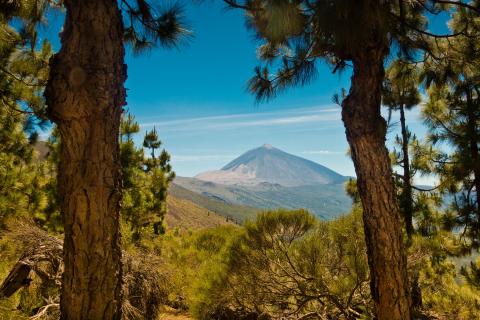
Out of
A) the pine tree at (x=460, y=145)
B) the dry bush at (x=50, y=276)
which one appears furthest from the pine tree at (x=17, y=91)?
the pine tree at (x=460, y=145)

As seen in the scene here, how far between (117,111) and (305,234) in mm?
4178

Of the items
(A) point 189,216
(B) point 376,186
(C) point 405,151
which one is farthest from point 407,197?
(A) point 189,216

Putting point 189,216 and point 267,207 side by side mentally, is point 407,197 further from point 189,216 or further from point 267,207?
point 189,216

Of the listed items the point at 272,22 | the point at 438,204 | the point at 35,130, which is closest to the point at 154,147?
the point at 35,130

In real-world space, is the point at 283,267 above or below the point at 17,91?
below

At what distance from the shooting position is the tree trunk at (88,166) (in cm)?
238

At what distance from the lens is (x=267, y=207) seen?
227 inches

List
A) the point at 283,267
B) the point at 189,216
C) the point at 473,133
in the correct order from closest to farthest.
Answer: the point at 283,267
the point at 473,133
the point at 189,216

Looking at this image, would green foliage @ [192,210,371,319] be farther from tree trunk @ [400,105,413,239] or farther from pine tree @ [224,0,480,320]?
tree trunk @ [400,105,413,239]

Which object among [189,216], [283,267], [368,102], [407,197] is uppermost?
[368,102]

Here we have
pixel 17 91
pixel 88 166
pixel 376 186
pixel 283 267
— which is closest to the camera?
pixel 88 166

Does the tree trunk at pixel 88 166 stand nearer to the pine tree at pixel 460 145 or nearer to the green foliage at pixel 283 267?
the green foliage at pixel 283 267

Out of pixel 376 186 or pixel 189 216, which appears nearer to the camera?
pixel 376 186

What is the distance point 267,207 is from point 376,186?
1.95 m
